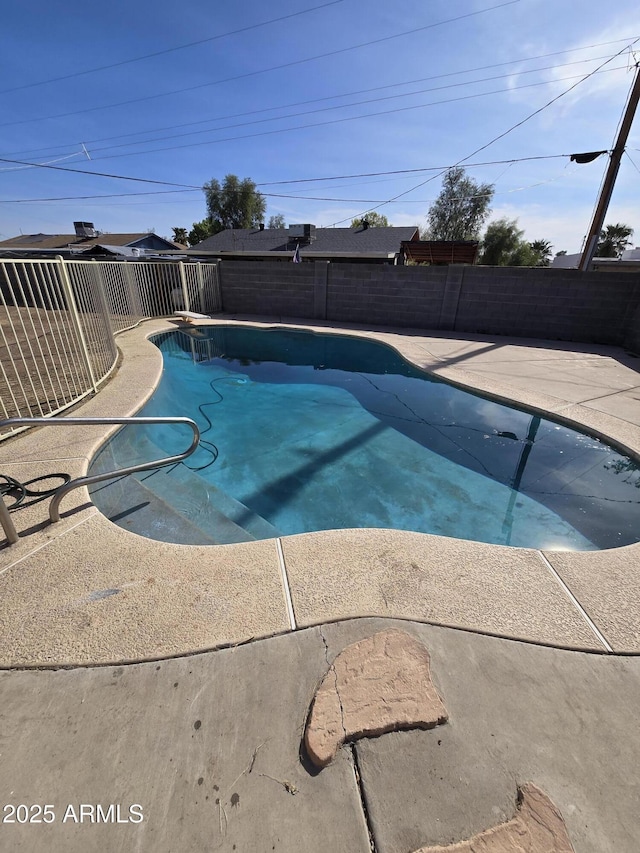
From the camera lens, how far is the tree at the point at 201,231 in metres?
46.3

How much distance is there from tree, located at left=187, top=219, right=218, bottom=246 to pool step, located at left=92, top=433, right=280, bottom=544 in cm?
5028

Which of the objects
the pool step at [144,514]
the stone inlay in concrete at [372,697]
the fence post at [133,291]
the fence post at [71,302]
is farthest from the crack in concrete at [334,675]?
the fence post at [133,291]

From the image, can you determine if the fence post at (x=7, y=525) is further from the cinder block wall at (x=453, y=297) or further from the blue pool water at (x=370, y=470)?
the cinder block wall at (x=453, y=297)

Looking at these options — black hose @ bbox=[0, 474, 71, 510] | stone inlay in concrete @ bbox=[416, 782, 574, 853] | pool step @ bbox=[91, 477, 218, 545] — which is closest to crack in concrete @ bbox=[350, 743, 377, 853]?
stone inlay in concrete @ bbox=[416, 782, 574, 853]

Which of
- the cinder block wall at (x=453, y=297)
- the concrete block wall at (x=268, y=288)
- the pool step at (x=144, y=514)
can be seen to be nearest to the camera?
the pool step at (x=144, y=514)

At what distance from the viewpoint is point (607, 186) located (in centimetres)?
1041

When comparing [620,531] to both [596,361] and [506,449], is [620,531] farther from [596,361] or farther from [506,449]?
[596,361]

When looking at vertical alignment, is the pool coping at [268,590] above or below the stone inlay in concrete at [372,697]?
below

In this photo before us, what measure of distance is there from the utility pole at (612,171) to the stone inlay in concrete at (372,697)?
13909 millimetres

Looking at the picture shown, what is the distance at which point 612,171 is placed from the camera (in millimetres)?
10219

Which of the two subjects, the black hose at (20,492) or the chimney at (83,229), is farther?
the chimney at (83,229)

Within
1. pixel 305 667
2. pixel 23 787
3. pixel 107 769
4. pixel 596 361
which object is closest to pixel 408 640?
pixel 305 667

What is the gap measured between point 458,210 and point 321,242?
73.1 feet

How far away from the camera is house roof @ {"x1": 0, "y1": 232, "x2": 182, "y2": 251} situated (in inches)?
1267
